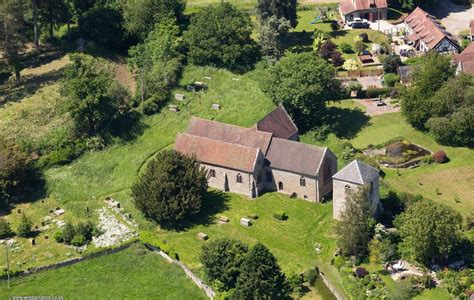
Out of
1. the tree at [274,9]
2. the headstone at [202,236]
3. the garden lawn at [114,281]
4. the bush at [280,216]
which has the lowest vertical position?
the garden lawn at [114,281]

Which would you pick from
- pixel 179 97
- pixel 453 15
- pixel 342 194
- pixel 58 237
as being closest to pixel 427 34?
pixel 453 15

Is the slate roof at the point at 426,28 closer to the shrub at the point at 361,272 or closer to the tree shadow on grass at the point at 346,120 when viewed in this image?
the tree shadow on grass at the point at 346,120

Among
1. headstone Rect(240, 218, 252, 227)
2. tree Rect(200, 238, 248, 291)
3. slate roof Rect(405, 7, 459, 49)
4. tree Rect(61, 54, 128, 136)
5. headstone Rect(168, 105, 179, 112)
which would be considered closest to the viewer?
tree Rect(200, 238, 248, 291)

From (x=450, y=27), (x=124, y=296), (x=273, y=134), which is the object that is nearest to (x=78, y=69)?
(x=273, y=134)

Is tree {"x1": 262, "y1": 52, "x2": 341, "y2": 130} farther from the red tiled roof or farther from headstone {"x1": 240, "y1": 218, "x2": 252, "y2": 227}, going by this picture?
headstone {"x1": 240, "y1": 218, "x2": 252, "y2": 227}

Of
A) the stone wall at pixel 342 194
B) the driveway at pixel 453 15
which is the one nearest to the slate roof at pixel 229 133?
the stone wall at pixel 342 194

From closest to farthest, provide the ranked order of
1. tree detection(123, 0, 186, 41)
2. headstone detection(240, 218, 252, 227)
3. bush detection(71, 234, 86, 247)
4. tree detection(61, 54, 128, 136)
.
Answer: bush detection(71, 234, 86, 247) < headstone detection(240, 218, 252, 227) < tree detection(61, 54, 128, 136) < tree detection(123, 0, 186, 41)

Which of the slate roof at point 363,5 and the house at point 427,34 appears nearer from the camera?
the house at point 427,34

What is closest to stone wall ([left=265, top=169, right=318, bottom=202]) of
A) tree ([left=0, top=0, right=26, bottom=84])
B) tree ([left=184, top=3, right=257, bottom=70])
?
tree ([left=184, top=3, right=257, bottom=70])
